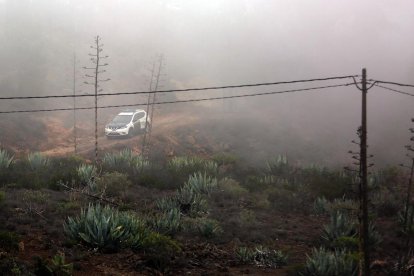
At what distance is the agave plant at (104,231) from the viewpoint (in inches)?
454

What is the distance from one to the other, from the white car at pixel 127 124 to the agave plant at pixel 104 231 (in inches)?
859

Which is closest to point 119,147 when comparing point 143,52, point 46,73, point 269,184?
point 269,184

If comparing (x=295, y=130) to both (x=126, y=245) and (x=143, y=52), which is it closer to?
(x=143, y=52)

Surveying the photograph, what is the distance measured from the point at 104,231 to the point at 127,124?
2371cm

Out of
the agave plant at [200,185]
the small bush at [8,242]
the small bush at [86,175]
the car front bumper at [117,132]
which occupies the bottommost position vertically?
the small bush at [8,242]

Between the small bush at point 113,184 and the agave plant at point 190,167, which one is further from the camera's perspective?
the agave plant at point 190,167

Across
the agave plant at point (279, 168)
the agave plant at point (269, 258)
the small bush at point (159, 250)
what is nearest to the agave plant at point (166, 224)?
the small bush at point (159, 250)

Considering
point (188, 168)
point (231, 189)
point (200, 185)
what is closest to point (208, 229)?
point (200, 185)

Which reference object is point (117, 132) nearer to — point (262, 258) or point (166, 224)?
point (166, 224)

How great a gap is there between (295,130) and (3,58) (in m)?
33.5

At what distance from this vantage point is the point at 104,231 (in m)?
11.6

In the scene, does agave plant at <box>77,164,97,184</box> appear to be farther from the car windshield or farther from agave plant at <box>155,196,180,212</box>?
the car windshield

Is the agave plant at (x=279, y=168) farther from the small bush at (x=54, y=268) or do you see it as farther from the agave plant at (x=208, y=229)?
the small bush at (x=54, y=268)

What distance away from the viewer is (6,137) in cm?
3166
